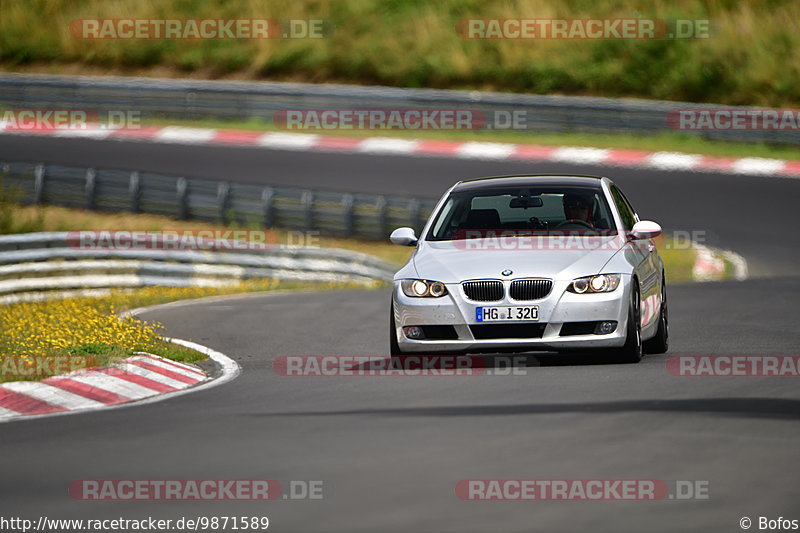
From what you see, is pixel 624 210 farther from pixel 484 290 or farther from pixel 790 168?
pixel 790 168

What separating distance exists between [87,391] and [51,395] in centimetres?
34

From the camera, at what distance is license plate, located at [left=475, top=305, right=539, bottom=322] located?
428 inches

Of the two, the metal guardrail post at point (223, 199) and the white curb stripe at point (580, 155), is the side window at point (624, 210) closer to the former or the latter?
the metal guardrail post at point (223, 199)

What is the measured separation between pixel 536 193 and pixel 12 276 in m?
11.2

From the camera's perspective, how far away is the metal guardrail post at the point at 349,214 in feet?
89.8

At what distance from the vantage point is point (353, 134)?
34812 mm

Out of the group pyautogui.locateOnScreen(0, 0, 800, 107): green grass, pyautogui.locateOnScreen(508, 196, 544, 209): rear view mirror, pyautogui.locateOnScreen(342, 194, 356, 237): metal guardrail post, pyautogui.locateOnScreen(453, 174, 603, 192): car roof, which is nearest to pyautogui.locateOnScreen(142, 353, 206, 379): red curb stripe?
pyautogui.locateOnScreen(453, 174, 603, 192): car roof

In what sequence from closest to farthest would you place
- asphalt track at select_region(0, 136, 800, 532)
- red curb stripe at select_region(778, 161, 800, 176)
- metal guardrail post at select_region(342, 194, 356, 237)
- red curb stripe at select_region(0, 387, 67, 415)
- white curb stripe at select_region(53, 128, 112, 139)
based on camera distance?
asphalt track at select_region(0, 136, 800, 532), red curb stripe at select_region(0, 387, 67, 415), metal guardrail post at select_region(342, 194, 356, 237), red curb stripe at select_region(778, 161, 800, 176), white curb stripe at select_region(53, 128, 112, 139)

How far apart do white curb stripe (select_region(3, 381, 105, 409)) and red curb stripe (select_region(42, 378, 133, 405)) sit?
6 cm

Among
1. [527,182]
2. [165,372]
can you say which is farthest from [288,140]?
[165,372]

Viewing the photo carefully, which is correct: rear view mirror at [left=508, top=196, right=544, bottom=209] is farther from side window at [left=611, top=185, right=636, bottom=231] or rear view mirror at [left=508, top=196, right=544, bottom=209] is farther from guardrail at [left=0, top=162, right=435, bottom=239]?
guardrail at [left=0, top=162, right=435, bottom=239]

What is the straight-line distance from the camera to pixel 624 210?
12.7m

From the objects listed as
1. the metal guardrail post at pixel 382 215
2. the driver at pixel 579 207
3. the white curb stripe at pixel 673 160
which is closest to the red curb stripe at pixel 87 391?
the driver at pixel 579 207

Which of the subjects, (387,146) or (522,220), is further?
(387,146)
